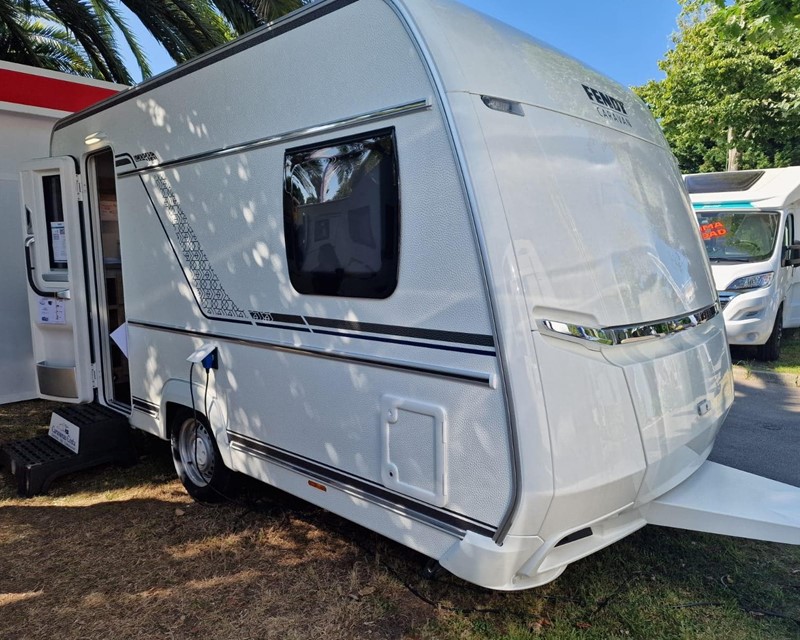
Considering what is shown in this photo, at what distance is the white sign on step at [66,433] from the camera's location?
4578 mm

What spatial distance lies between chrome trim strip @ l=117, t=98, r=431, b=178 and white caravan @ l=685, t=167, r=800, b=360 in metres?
6.43

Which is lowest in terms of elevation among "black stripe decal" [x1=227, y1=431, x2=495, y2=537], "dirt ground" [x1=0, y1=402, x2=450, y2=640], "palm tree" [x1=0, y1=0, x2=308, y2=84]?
"dirt ground" [x1=0, y1=402, x2=450, y2=640]

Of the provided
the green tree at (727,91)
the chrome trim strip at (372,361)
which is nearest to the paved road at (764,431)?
the chrome trim strip at (372,361)

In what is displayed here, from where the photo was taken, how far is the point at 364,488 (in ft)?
9.41

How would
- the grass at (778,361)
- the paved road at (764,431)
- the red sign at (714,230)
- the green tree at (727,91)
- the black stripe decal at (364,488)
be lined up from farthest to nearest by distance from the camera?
1. the green tree at (727,91)
2. the red sign at (714,230)
3. the grass at (778,361)
4. the paved road at (764,431)
5. the black stripe decal at (364,488)

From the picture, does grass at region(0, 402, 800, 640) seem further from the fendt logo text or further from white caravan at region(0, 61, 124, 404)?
white caravan at region(0, 61, 124, 404)

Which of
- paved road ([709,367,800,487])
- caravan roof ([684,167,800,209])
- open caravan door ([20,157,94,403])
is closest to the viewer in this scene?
paved road ([709,367,800,487])

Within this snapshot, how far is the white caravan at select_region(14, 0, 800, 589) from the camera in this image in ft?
7.68

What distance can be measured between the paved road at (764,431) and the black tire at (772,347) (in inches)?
37.5

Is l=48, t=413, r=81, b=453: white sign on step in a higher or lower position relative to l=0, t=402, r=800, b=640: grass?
higher

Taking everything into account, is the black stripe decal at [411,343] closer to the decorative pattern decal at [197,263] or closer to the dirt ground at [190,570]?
the decorative pattern decal at [197,263]

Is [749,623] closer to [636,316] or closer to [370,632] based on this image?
[636,316]

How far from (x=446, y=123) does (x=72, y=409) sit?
4183 mm

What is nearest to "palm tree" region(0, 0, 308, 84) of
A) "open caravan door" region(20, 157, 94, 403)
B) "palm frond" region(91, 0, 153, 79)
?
"palm frond" region(91, 0, 153, 79)
